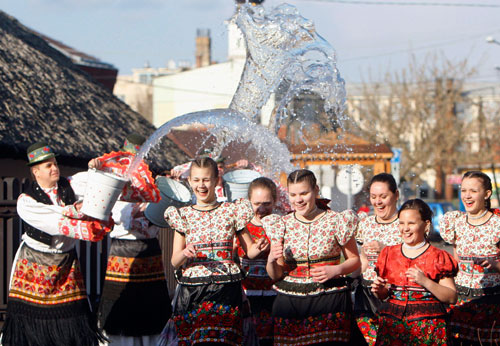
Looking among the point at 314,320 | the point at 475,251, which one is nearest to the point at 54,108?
the point at 475,251

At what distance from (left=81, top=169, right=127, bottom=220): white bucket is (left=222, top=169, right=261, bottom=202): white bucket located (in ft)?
6.14

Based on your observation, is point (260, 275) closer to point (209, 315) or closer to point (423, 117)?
point (209, 315)

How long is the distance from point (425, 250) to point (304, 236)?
83cm

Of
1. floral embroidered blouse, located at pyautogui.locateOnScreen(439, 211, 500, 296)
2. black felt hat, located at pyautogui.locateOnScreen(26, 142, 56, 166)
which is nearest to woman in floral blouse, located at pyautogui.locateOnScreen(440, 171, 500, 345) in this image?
floral embroidered blouse, located at pyautogui.locateOnScreen(439, 211, 500, 296)

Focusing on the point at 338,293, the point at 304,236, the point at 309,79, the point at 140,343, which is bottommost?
the point at 140,343

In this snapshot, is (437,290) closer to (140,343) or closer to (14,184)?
(140,343)

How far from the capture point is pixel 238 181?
26.7 feet

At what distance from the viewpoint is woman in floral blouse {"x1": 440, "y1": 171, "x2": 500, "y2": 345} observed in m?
6.67

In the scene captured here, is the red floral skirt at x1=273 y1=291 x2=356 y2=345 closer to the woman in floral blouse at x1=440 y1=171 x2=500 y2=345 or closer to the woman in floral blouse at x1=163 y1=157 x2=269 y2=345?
the woman in floral blouse at x1=163 y1=157 x2=269 y2=345

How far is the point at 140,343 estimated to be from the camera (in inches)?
282

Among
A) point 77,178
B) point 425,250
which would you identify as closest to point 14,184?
point 77,178

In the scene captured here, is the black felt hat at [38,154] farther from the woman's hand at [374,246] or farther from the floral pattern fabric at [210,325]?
the woman's hand at [374,246]

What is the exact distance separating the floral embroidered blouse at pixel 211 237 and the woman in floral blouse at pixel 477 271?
6.40 ft

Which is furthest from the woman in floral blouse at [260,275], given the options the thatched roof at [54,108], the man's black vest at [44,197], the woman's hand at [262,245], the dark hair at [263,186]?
the thatched roof at [54,108]
